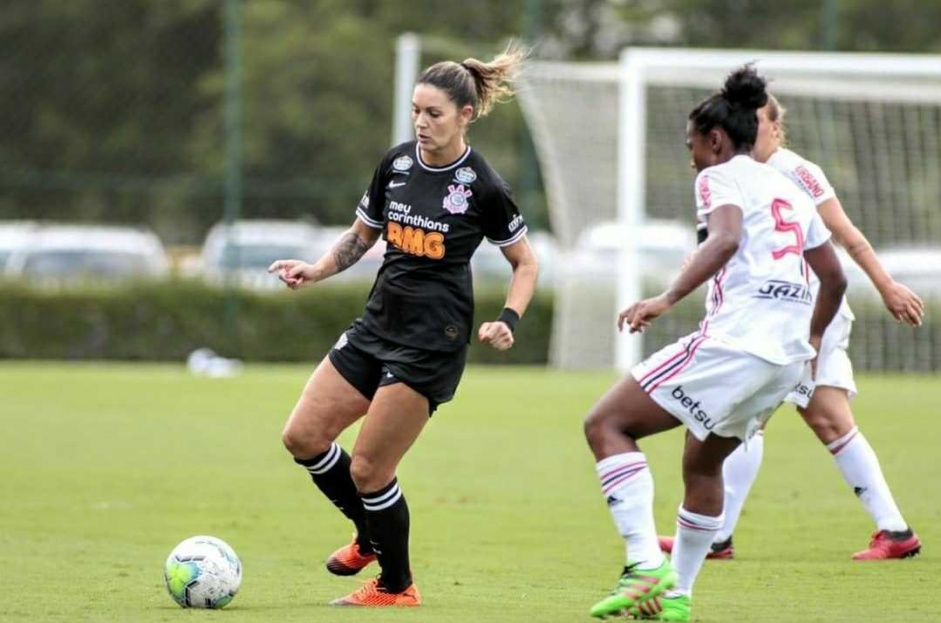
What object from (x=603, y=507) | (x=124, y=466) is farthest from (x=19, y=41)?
(x=603, y=507)

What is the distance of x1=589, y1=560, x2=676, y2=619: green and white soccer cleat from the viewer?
5.97 m

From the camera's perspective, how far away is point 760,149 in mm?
7746

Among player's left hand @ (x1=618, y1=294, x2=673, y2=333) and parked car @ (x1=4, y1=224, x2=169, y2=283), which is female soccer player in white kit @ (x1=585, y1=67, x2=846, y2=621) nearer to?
player's left hand @ (x1=618, y1=294, x2=673, y2=333)

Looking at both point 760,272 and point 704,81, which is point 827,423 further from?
point 704,81

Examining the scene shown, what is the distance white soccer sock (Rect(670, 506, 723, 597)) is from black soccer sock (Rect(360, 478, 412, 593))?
3.56 ft

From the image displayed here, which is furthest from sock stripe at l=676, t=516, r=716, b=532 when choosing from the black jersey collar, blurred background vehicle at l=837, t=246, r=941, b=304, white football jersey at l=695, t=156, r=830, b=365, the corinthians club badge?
blurred background vehicle at l=837, t=246, r=941, b=304

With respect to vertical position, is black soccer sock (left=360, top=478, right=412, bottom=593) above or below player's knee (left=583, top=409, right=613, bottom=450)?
below

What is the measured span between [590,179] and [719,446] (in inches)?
651

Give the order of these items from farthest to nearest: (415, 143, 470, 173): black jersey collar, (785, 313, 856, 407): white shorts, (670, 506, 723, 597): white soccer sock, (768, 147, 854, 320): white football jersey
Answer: (785, 313, 856, 407): white shorts, (768, 147, 854, 320): white football jersey, (415, 143, 470, 173): black jersey collar, (670, 506, 723, 597): white soccer sock

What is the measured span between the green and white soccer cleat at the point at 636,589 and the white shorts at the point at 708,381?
1.69 feet

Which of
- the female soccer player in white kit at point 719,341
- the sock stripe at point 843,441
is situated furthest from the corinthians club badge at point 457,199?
the sock stripe at point 843,441

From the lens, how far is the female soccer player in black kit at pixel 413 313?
6.73 meters

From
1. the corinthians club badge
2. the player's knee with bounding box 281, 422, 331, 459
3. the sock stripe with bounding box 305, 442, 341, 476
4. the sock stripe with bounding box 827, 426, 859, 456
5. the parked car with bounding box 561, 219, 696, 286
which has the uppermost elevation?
the corinthians club badge

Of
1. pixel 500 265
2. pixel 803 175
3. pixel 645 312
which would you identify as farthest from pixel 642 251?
pixel 645 312
